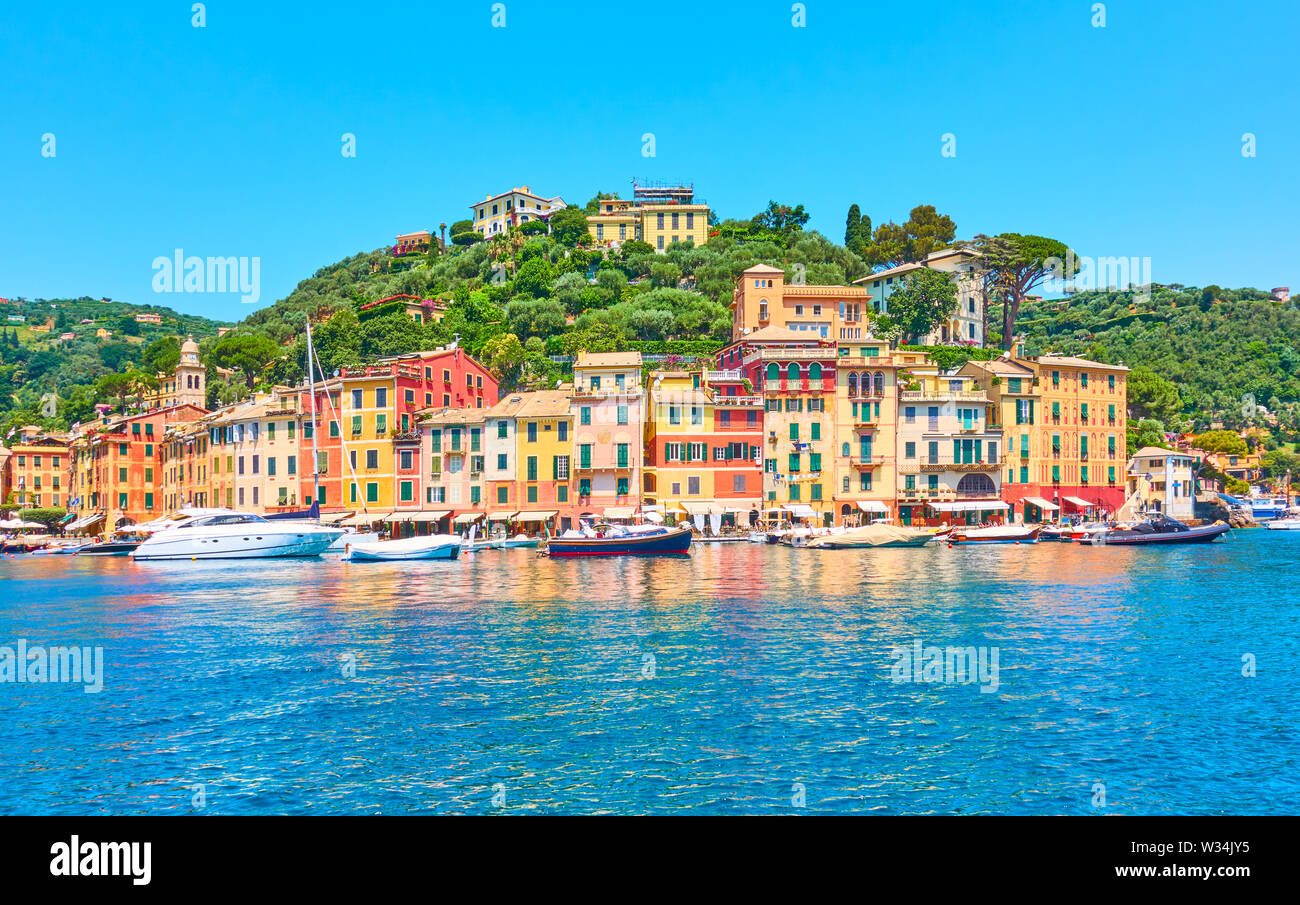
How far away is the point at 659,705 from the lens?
20781 millimetres

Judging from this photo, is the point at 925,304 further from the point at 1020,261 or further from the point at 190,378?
the point at 190,378

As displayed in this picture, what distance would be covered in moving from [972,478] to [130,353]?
163245mm

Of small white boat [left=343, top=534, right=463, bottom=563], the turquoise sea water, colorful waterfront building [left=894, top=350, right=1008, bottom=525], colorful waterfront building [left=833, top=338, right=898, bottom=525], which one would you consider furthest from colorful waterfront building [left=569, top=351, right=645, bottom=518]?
the turquoise sea water

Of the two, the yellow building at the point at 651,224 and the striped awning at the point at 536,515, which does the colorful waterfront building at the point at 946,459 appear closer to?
the striped awning at the point at 536,515

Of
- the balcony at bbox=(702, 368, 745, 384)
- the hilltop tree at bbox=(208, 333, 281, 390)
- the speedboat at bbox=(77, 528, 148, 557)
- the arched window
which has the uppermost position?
the hilltop tree at bbox=(208, 333, 281, 390)

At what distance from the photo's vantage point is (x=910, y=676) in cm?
2352

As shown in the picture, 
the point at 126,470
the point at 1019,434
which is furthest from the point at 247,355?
the point at 1019,434

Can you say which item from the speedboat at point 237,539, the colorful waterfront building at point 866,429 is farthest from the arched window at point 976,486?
the speedboat at point 237,539

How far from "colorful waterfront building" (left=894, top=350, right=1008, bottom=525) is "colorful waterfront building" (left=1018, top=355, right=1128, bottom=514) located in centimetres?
497

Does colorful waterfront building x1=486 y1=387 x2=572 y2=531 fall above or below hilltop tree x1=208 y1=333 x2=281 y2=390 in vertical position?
below

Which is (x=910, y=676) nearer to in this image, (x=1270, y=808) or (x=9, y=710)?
(x=1270, y=808)

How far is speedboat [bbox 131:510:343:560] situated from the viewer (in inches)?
2505

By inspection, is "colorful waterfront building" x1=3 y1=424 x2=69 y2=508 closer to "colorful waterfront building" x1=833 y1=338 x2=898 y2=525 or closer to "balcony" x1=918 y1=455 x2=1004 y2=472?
"colorful waterfront building" x1=833 y1=338 x2=898 y2=525

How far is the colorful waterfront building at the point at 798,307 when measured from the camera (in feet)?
324
